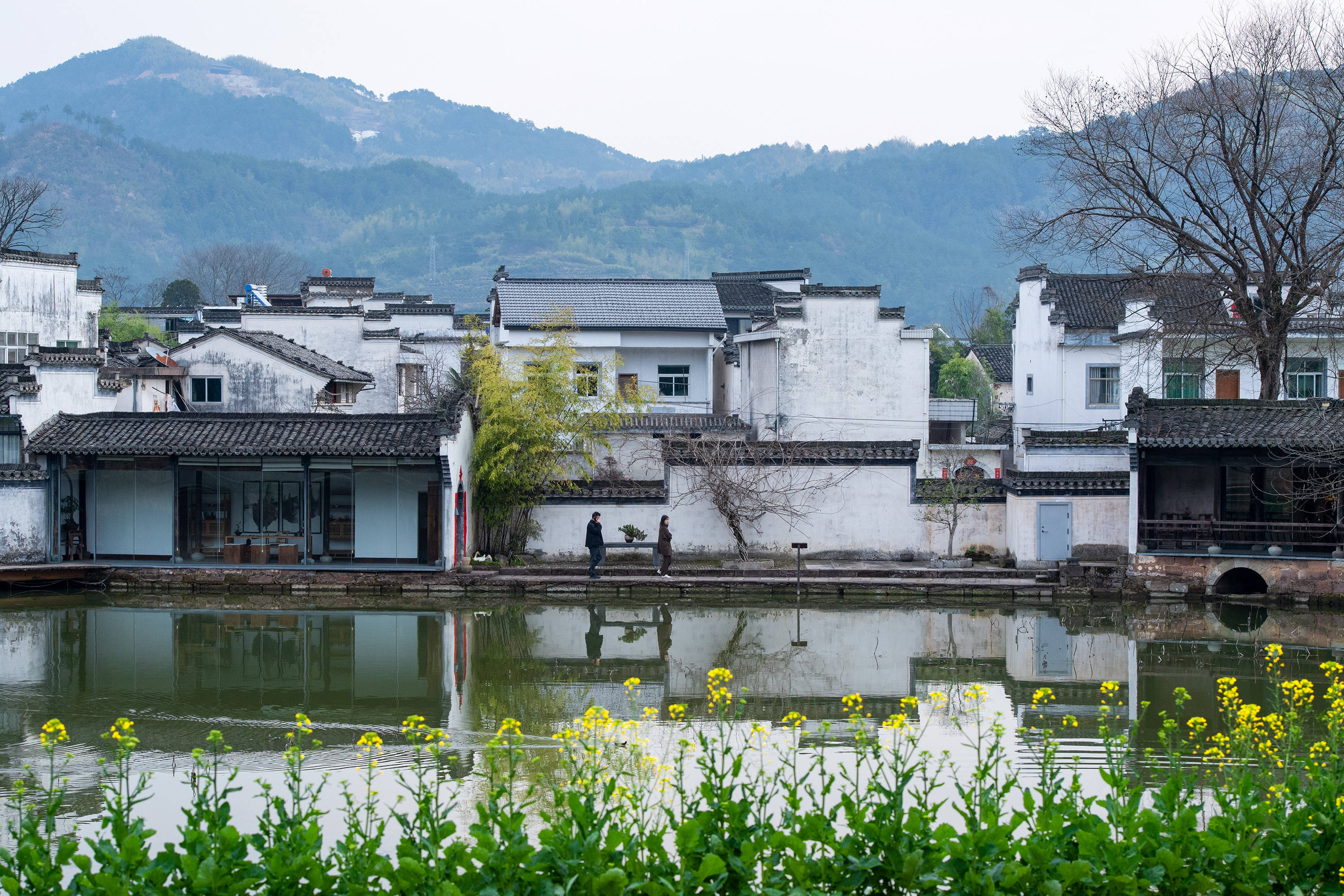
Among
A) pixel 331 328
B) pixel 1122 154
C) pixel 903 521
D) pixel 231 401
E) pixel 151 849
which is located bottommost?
pixel 151 849

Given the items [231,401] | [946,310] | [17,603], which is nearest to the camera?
[17,603]

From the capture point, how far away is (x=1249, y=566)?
21.4 meters

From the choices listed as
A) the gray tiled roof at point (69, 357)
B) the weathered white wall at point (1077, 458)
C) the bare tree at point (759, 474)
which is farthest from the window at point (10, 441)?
the weathered white wall at point (1077, 458)

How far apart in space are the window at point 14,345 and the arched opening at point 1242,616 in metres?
31.5

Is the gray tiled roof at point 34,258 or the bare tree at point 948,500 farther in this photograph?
the gray tiled roof at point 34,258

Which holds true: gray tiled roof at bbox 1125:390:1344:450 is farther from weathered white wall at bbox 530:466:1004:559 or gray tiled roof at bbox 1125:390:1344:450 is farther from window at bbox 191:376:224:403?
window at bbox 191:376:224:403

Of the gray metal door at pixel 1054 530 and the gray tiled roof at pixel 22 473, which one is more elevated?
the gray tiled roof at pixel 22 473

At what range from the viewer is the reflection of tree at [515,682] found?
41.7ft

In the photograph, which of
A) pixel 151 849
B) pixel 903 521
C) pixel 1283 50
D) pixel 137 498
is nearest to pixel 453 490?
pixel 137 498

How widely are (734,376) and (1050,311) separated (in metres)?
9.15

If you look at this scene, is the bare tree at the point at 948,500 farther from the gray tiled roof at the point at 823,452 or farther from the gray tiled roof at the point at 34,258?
the gray tiled roof at the point at 34,258

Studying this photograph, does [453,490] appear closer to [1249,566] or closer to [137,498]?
[137,498]

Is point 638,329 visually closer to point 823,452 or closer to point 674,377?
point 674,377

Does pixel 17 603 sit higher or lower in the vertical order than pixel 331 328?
lower
